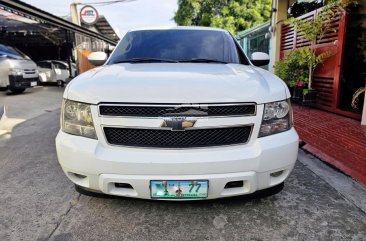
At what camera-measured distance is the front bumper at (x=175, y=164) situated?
6.66 feet

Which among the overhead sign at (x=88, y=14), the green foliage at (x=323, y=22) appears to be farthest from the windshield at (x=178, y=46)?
the overhead sign at (x=88, y=14)

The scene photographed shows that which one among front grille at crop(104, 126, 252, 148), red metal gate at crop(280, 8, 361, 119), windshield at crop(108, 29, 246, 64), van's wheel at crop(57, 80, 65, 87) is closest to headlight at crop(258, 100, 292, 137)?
front grille at crop(104, 126, 252, 148)

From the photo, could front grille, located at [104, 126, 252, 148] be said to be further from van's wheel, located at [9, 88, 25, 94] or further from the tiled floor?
van's wheel, located at [9, 88, 25, 94]

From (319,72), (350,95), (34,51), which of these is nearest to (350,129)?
(350,95)

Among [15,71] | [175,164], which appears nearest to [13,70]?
[15,71]

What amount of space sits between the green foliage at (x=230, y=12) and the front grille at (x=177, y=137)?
56.7ft

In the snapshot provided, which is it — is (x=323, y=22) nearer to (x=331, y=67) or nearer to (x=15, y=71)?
(x=331, y=67)

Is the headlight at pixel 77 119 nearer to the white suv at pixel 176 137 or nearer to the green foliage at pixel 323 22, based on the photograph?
the white suv at pixel 176 137

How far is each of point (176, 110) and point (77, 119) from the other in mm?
754

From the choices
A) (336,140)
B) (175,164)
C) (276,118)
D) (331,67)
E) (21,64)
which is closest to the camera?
(175,164)

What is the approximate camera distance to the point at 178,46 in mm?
3475

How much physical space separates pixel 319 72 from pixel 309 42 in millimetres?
834

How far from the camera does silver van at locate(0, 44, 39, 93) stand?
32.3 feet

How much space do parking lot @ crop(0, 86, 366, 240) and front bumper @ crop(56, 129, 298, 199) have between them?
20 cm
